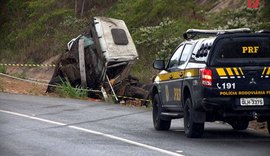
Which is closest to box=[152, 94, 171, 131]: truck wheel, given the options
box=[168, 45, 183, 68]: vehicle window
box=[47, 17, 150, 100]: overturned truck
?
Result: box=[168, 45, 183, 68]: vehicle window

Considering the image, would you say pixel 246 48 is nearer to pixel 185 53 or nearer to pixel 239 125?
pixel 185 53

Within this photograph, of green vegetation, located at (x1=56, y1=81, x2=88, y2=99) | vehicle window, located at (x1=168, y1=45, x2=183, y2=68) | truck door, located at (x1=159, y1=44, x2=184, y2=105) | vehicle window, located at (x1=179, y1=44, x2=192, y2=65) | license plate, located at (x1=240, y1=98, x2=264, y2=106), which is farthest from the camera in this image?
green vegetation, located at (x1=56, y1=81, x2=88, y2=99)

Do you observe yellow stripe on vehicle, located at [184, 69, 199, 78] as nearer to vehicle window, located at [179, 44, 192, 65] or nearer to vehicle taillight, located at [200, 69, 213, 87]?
vehicle taillight, located at [200, 69, 213, 87]

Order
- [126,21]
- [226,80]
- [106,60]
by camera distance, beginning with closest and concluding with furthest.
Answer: [226,80], [106,60], [126,21]

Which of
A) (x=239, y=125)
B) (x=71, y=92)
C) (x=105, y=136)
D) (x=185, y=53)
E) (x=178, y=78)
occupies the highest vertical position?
(x=185, y=53)

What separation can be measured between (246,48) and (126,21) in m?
25.9

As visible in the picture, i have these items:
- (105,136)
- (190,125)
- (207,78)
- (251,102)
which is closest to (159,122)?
(105,136)

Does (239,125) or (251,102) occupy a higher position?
(251,102)

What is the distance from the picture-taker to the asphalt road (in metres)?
A: 12.0

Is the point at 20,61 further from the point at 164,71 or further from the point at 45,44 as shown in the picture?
the point at 164,71

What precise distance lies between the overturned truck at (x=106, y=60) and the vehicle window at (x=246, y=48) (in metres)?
12.3

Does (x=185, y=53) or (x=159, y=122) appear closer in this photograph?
(x=185, y=53)

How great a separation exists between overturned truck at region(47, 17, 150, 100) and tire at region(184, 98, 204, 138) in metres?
11.5

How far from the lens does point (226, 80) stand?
12.8 meters
